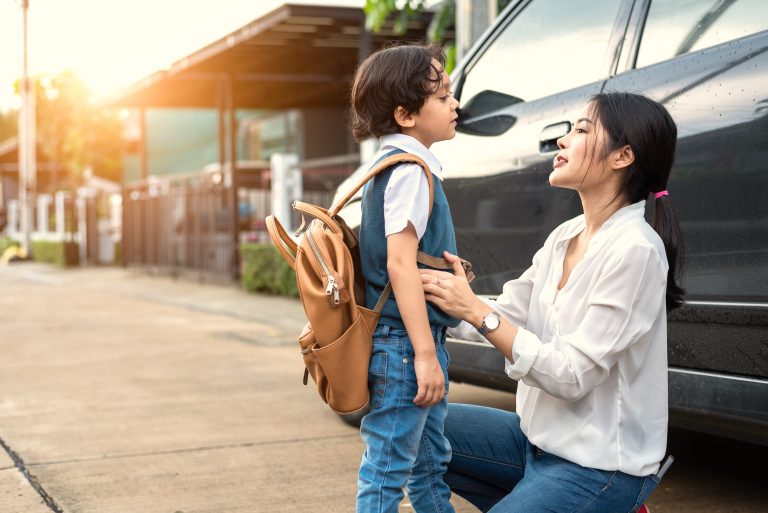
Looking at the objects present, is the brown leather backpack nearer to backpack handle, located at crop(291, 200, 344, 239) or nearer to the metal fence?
backpack handle, located at crop(291, 200, 344, 239)

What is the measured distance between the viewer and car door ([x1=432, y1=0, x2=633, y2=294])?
3486 mm

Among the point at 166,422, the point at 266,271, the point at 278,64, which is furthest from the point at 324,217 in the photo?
the point at 278,64

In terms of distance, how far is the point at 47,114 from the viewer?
33062mm

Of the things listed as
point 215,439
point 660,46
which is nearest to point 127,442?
point 215,439

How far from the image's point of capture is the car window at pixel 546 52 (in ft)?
Answer: 11.6

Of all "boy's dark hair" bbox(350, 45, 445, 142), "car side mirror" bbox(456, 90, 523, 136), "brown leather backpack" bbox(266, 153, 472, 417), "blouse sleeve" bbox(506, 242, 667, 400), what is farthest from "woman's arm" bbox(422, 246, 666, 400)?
"car side mirror" bbox(456, 90, 523, 136)

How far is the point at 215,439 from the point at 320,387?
2.18 meters

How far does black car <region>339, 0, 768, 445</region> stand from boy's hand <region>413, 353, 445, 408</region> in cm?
94

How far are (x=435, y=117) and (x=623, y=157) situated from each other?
45cm

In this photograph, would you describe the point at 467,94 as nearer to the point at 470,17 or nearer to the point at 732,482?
the point at 732,482

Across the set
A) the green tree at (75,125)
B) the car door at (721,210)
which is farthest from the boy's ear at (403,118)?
the green tree at (75,125)

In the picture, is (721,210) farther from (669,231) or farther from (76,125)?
(76,125)

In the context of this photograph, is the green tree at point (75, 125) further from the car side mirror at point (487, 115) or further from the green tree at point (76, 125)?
the car side mirror at point (487, 115)

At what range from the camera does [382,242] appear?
2.41m
